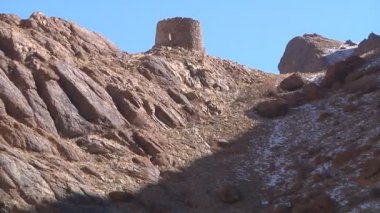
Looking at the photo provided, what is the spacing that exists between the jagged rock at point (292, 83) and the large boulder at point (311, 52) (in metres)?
18.3

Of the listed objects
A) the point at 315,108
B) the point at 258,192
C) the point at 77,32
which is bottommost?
the point at 258,192

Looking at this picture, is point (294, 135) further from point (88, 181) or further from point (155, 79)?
point (88, 181)

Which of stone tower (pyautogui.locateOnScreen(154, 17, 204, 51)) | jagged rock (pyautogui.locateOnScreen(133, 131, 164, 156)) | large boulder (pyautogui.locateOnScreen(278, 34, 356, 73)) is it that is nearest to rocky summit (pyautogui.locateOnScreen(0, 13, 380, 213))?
jagged rock (pyautogui.locateOnScreen(133, 131, 164, 156))

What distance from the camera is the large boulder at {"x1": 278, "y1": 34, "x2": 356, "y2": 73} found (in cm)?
6078

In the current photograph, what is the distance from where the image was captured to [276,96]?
39188 millimetres

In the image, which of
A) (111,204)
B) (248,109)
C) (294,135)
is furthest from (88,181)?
(248,109)

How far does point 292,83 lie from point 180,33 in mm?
6574

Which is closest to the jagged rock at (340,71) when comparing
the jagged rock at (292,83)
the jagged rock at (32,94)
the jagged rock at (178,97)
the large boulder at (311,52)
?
the jagged rock at (292,83)

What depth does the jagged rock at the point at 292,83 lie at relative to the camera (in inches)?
1601

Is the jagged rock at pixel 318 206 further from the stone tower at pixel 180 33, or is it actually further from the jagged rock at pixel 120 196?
the stone tower at pixel 180 33

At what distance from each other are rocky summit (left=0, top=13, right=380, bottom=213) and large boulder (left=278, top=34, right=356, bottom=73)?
18.6 m

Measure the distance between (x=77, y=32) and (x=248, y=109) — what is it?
28.3 feet

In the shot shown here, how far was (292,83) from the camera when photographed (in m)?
40.9

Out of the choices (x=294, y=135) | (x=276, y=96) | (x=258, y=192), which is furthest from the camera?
(x=276, y=96)
